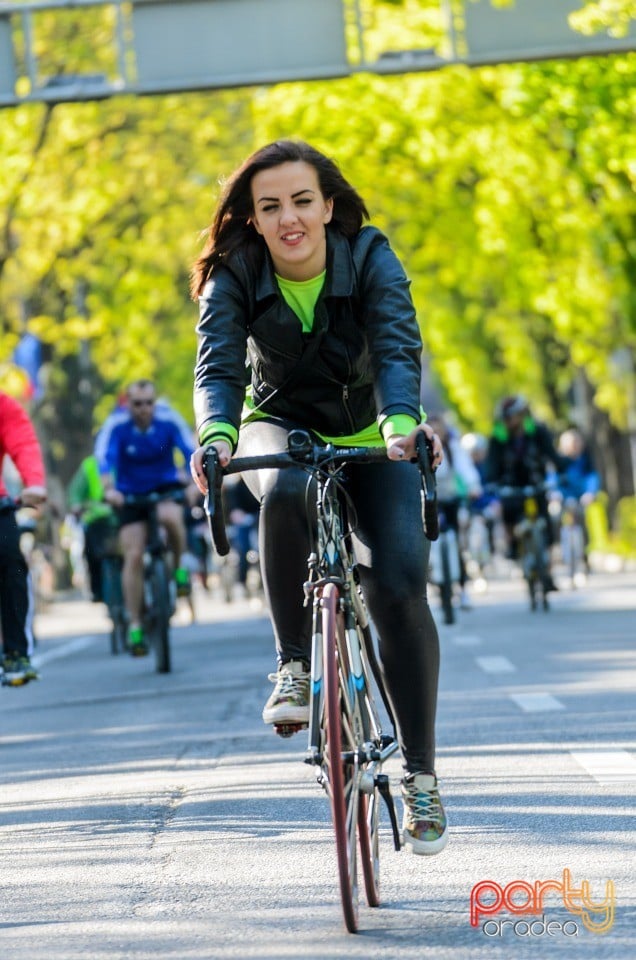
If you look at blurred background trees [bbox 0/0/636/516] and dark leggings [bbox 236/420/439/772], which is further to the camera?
blurred background trees [bbox 0/0/636/516]

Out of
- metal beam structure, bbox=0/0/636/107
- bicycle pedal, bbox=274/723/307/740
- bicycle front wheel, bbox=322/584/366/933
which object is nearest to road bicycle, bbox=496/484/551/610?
metal beam structure, bbox=0/0/636/107

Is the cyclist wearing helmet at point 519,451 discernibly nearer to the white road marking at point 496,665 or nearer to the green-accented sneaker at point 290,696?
the white road marking at point 496,665

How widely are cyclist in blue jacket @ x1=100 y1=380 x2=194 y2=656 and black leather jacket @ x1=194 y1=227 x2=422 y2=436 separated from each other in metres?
9.00

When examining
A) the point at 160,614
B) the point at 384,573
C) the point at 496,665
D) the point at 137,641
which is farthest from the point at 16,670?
the point at 384,573

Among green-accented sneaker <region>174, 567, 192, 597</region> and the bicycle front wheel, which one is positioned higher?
the bicycle front wheel

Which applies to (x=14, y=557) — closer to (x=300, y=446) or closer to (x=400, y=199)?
(x=300, y=446)

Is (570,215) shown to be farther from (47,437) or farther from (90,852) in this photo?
(90,852)

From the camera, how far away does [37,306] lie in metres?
36.6

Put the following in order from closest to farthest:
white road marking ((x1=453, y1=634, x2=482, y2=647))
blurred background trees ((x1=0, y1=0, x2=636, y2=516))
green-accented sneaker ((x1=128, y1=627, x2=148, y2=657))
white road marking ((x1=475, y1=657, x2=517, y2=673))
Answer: white road marking ((x1=475, y1=657, x2=517, y2=673)) < green-accented sneaker ((x1=128, y1=627, x2=148, y2=657)) < white road marking ((x1=453, y1=634, x2=482, y2=647)) < blurred background trees ((x1=0, y1=0, x2=636, y2=516))

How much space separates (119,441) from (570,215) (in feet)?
43.7

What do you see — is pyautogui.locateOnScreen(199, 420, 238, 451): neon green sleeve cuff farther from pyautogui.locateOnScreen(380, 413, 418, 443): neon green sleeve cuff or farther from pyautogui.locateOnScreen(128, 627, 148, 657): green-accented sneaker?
pyautogui.locateOnScreen(128, 627, 148, 657): green-accented sneaker

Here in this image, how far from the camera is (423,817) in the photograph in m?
5.70

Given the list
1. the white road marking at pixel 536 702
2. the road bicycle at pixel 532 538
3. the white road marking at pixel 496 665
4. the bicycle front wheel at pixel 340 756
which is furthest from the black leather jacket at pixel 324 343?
the road bicycle at pixel 532 538

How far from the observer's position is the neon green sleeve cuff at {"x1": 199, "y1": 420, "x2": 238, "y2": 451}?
5551 millimetres
